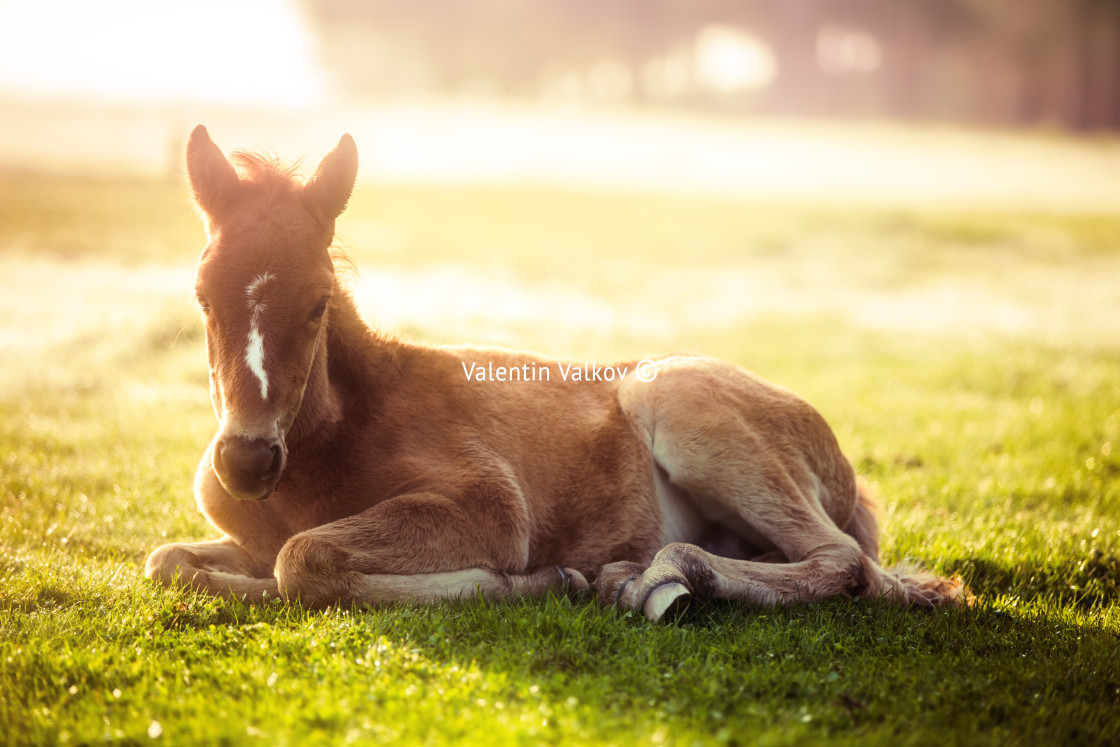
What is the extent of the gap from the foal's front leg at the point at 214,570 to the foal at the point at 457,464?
0.04 ft

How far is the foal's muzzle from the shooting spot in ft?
12.2

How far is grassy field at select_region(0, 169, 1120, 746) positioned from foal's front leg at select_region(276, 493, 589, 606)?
0.53ft

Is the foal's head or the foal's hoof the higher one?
the foal's head

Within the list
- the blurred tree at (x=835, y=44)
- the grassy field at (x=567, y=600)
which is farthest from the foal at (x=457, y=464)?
the blurred tree at (x=835, y=44)

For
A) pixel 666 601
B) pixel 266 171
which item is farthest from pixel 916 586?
pixel 266 171

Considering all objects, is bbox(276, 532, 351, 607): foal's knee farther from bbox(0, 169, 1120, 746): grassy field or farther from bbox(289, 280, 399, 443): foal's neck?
bbox(289, 280, 399, 443): foal's neck

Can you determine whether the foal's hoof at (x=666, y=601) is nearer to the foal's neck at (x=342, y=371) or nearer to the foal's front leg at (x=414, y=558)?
the foal's front leg at (x=414, y=558)

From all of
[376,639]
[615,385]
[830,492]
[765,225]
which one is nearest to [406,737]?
[376,639]

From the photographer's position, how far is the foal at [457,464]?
399 cm

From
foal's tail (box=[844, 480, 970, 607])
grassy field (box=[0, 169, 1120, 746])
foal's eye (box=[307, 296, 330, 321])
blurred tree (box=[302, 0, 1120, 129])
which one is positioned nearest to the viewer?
grassy field (box=[0, 169, 1120, 746])

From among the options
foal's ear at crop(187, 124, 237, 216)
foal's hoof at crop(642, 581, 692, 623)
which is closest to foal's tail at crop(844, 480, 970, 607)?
foal's hoof at crop(642, 581, 692, 623)

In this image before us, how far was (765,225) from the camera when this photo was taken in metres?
25.2

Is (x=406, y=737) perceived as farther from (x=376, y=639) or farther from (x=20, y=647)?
(x=20, y=647)

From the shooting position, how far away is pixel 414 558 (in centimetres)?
440
